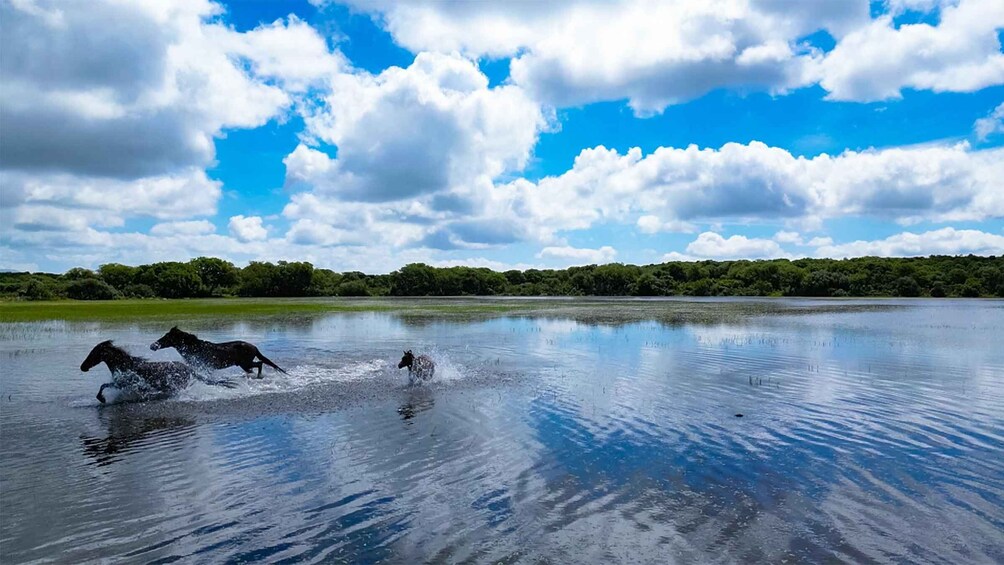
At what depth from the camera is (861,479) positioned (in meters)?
9.16

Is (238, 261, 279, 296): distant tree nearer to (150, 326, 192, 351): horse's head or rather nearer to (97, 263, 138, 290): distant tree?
(97, 263, 138, 290): distant tree

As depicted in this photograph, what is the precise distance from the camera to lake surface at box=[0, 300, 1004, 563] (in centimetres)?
693

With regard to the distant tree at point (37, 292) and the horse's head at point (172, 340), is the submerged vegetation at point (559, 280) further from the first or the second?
the horse's head at point (172, 340)

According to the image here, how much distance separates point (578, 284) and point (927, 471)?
552ft

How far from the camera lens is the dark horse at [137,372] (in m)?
15.2

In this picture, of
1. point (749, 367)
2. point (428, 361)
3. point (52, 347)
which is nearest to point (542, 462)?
point (428, 361)

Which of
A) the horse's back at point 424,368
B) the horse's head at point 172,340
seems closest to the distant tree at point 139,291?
the horse's head at point 172,340

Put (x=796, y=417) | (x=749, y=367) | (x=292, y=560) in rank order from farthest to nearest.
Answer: (x=749, y=367), (x=796, y=417), (x=292, y=560)

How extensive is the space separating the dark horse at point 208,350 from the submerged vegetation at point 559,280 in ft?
326

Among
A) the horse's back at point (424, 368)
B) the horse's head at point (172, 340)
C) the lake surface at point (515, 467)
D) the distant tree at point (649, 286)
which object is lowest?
the lake surface at point (515, 467)

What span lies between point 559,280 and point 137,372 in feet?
596

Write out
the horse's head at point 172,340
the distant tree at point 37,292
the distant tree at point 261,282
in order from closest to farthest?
the horse's head at point 172,340
the distant tree at point 37,292
the distant tree at point 261,282

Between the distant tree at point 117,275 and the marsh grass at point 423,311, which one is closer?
the marsh grass at point 423,311

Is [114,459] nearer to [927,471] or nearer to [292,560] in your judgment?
[292,560]
